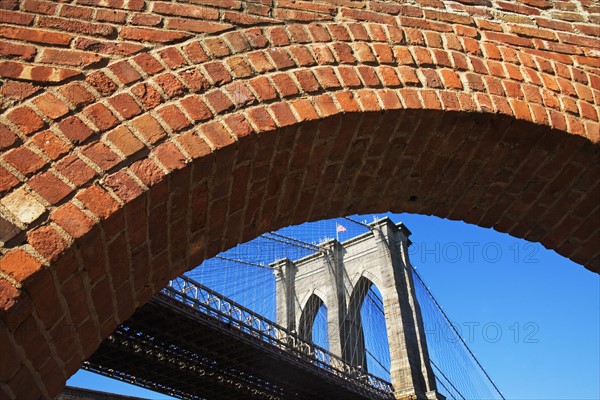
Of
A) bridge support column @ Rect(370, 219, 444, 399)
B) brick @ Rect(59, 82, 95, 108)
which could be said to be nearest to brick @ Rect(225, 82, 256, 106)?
brick @ Rect(59, 82, 95, 108)

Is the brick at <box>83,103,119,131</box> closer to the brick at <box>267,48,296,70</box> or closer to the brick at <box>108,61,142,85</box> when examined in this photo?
the brick at <box>108,61,142,85</box>

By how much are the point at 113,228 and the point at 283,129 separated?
0.46 m

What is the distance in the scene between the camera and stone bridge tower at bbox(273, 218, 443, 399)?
17578 millimetres

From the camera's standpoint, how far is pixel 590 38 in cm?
187

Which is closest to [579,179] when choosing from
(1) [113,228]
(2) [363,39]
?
(2) [363,39]

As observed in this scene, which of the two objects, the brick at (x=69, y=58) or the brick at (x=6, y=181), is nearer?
the brick at (x=6, y=181)

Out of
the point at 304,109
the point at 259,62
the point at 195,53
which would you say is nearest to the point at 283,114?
the point at 304,109

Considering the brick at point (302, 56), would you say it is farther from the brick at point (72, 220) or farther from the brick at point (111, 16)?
the brick at point (72, 220)

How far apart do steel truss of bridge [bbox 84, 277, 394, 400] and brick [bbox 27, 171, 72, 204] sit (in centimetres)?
963

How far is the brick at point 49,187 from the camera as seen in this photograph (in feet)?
3.63

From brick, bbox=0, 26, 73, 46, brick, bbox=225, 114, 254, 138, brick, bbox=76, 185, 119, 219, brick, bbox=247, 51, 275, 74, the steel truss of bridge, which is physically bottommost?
brick, bbox=76, 185, 119, 219

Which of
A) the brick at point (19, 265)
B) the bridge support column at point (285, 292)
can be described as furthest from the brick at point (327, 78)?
the bridge support column at point (285, 292)

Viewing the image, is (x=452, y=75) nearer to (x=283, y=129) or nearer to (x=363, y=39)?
(x=363, y=39)

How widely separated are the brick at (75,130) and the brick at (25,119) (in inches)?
1.8
